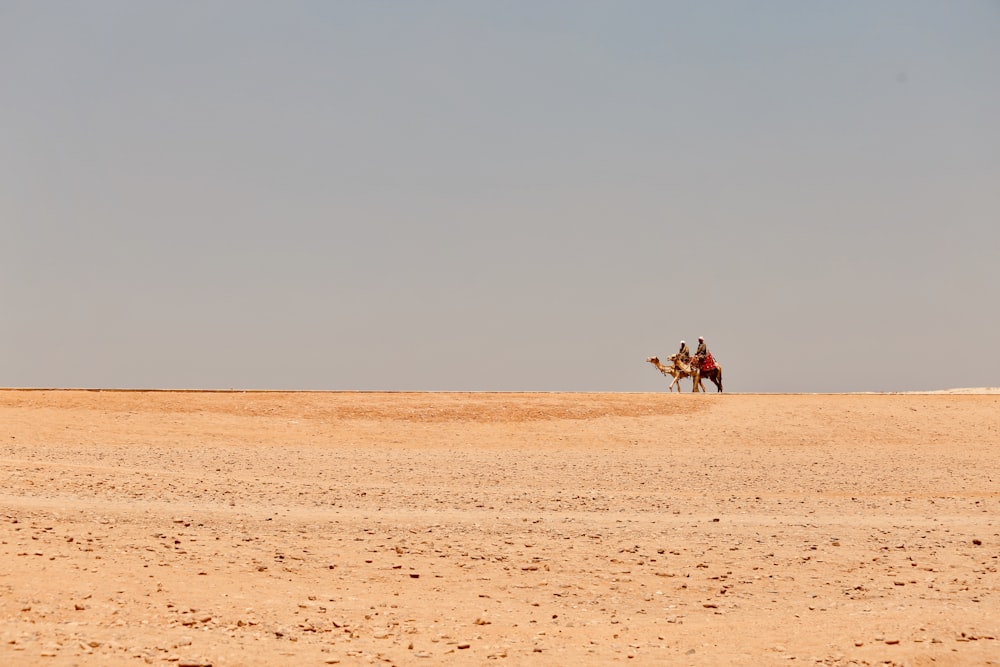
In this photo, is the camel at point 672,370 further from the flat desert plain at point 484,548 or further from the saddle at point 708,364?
the flat desert plain at point 484,548

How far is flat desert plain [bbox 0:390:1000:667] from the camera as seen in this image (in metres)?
9.45

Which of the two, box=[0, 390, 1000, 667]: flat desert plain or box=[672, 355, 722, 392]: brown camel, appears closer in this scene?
box=[0, 390, 1000, 667]: flat desert plain

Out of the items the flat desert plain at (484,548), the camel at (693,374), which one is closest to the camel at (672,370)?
the camel at (693,374)

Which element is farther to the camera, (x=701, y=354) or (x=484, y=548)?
(x=701, y=354)

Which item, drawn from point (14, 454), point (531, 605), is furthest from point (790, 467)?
point (14, 454)

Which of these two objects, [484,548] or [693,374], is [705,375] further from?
[484,548]

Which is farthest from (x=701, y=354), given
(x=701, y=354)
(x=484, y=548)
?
(x=484, y=548)

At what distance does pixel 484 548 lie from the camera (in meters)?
12.9

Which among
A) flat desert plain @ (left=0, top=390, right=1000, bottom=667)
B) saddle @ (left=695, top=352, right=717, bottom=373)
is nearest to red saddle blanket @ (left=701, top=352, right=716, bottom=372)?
saddle @ (left=695, top=352, right=717, bottom=373)

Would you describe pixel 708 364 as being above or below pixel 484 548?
above

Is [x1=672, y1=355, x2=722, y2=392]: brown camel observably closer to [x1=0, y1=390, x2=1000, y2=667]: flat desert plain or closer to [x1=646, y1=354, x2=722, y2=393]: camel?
[x1=646, y1=354, x2=722, y2=393]: camel

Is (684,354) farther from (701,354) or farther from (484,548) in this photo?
(484,548)

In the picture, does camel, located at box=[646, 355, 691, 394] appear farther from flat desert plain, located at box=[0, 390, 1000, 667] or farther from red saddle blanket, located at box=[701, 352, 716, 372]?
flat desert plain, located at box=[0, 390, 1000, 667]

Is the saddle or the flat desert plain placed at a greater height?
the saddle
